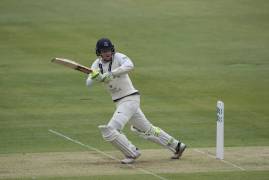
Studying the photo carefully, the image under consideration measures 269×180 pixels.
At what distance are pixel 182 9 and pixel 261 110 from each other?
13386 mm

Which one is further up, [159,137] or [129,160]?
[159,137]

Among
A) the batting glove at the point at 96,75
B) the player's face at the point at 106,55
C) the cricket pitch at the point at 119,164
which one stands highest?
the player's face at the point at 106,55

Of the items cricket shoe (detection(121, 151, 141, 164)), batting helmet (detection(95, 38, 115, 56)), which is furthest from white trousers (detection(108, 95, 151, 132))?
batting helmet (detection(95, 38, 115, 56))

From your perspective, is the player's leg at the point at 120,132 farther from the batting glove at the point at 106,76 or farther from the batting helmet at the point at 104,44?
the batting helmet at the point at 104,44

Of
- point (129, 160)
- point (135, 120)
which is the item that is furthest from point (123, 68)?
point (129, 160)

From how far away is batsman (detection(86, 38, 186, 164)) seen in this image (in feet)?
45.0

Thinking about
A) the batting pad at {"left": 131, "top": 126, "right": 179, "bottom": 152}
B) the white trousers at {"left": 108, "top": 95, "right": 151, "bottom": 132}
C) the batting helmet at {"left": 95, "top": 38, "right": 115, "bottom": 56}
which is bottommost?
the batting pad at {"left": 131, "top": 126, "right": 179, "bottom": 152}

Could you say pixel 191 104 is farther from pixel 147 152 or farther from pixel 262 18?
pixel 262 18

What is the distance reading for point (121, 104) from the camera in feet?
46.2

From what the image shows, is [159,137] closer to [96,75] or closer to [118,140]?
[118,140]

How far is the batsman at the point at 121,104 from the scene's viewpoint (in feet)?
45.0

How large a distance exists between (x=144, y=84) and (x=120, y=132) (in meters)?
8.90

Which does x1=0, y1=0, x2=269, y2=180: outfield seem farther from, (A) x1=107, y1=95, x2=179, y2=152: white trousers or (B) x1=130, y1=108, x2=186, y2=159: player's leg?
(A) x1=107, y1=95, x2=179, y2=152: white trousers

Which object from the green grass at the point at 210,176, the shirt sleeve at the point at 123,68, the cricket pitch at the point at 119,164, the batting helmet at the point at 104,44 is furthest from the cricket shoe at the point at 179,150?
the batting helmet at the point at 104,44
